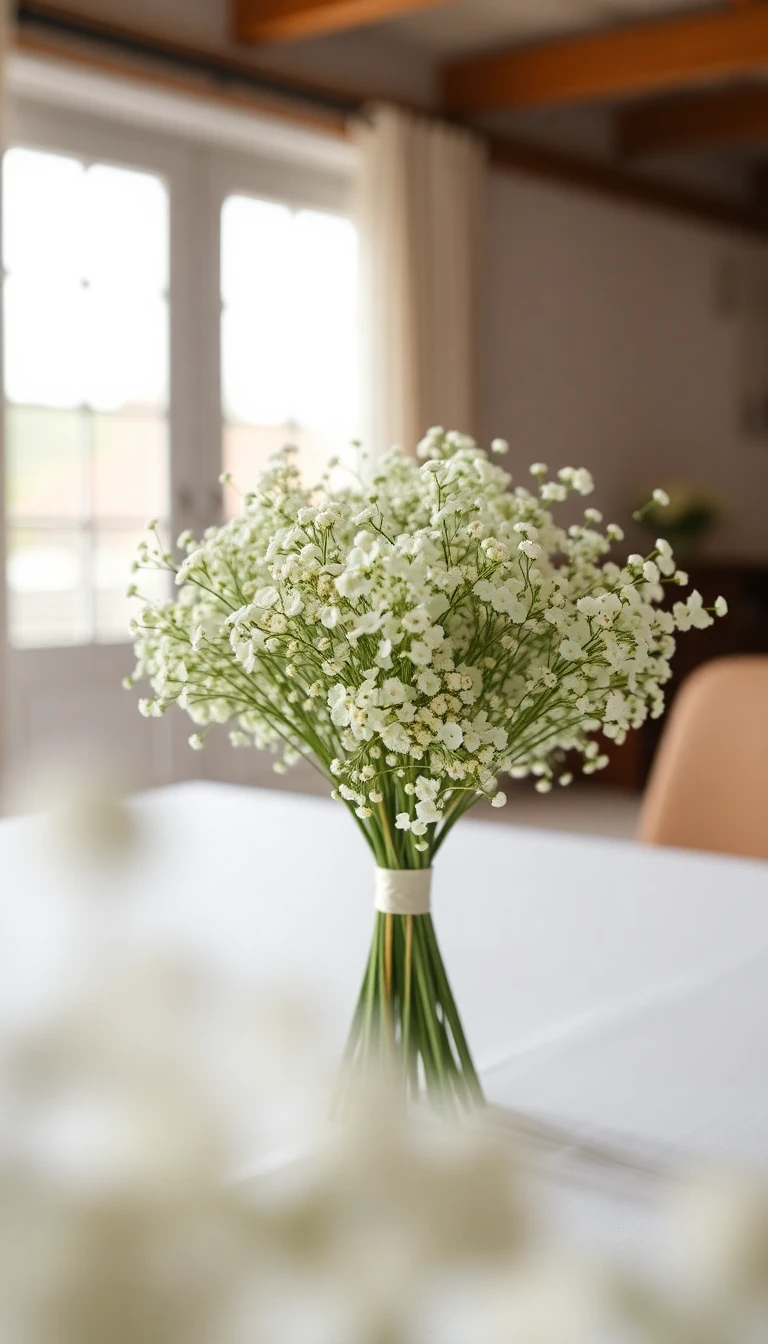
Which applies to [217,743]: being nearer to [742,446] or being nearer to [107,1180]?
[742,446]

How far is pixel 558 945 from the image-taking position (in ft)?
4.33

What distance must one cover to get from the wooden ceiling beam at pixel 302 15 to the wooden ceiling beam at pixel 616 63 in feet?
2.92

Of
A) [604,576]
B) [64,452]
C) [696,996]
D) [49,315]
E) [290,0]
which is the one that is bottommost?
[696,996]

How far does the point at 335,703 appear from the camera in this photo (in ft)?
2.60

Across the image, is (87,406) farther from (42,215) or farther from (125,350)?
(42,215)

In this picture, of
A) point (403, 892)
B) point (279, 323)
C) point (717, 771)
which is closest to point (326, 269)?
point (279, 323)

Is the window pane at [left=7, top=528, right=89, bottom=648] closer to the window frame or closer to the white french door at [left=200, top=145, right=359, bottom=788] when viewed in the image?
the window frame

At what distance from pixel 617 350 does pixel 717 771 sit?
16.6 ft

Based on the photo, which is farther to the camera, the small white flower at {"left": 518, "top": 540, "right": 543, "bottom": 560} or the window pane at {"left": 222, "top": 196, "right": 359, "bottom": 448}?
the window pane at {"left": 222, "top": 196, "right": 359, "bottom": 448}

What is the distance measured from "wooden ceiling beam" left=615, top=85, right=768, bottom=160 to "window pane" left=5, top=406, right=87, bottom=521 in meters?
3.20

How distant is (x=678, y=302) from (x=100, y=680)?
3685 mm

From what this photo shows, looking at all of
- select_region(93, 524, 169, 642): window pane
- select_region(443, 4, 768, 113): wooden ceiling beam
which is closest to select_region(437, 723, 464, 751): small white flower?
select_region(93, 524, 169, 642): window pane

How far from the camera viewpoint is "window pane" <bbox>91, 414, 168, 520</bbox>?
470 cm

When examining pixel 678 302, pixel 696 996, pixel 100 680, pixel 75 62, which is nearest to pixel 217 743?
pixel 100 680
